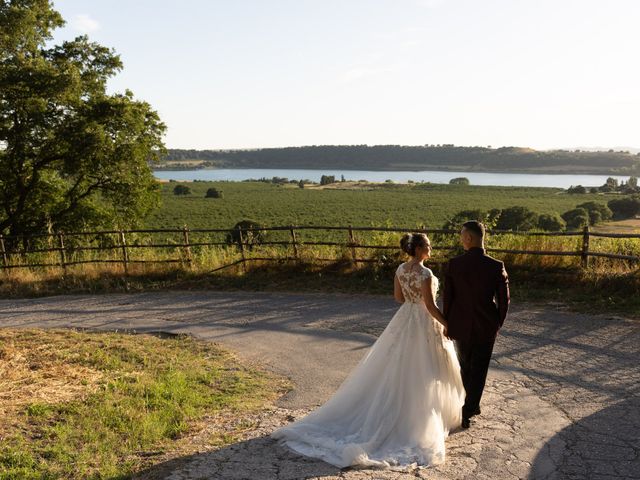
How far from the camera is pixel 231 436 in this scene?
18.7 feet

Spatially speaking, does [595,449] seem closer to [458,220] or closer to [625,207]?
[458,220]

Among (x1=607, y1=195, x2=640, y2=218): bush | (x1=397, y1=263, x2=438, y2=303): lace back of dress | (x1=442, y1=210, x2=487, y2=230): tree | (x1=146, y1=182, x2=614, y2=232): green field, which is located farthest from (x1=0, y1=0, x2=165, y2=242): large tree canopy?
(x1=607, y1=195, x2=640, y2=218): bush

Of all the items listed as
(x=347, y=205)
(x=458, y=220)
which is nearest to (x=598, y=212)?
(x=347, y=205)

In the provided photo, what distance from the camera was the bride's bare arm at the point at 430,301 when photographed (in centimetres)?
547

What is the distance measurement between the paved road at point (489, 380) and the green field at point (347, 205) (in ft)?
161

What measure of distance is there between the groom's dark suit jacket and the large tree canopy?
20581 mm

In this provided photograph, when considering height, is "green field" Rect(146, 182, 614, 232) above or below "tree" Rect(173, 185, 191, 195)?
below

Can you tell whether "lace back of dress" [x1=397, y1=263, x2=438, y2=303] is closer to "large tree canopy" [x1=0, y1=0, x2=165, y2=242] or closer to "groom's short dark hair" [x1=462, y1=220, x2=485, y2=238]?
"groom's short dark hair" [x1=462, y1=220, x2=485, y2=238]

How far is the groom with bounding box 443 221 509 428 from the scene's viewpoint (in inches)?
210

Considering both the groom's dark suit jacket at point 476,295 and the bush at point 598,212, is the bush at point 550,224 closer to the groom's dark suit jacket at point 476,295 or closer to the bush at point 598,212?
the bush at point 598,212

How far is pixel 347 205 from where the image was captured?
295 ft

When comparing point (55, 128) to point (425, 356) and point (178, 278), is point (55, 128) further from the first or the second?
point (425, 356)

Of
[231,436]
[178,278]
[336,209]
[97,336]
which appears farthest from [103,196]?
[336,209]

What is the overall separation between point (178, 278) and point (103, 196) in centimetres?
1271
